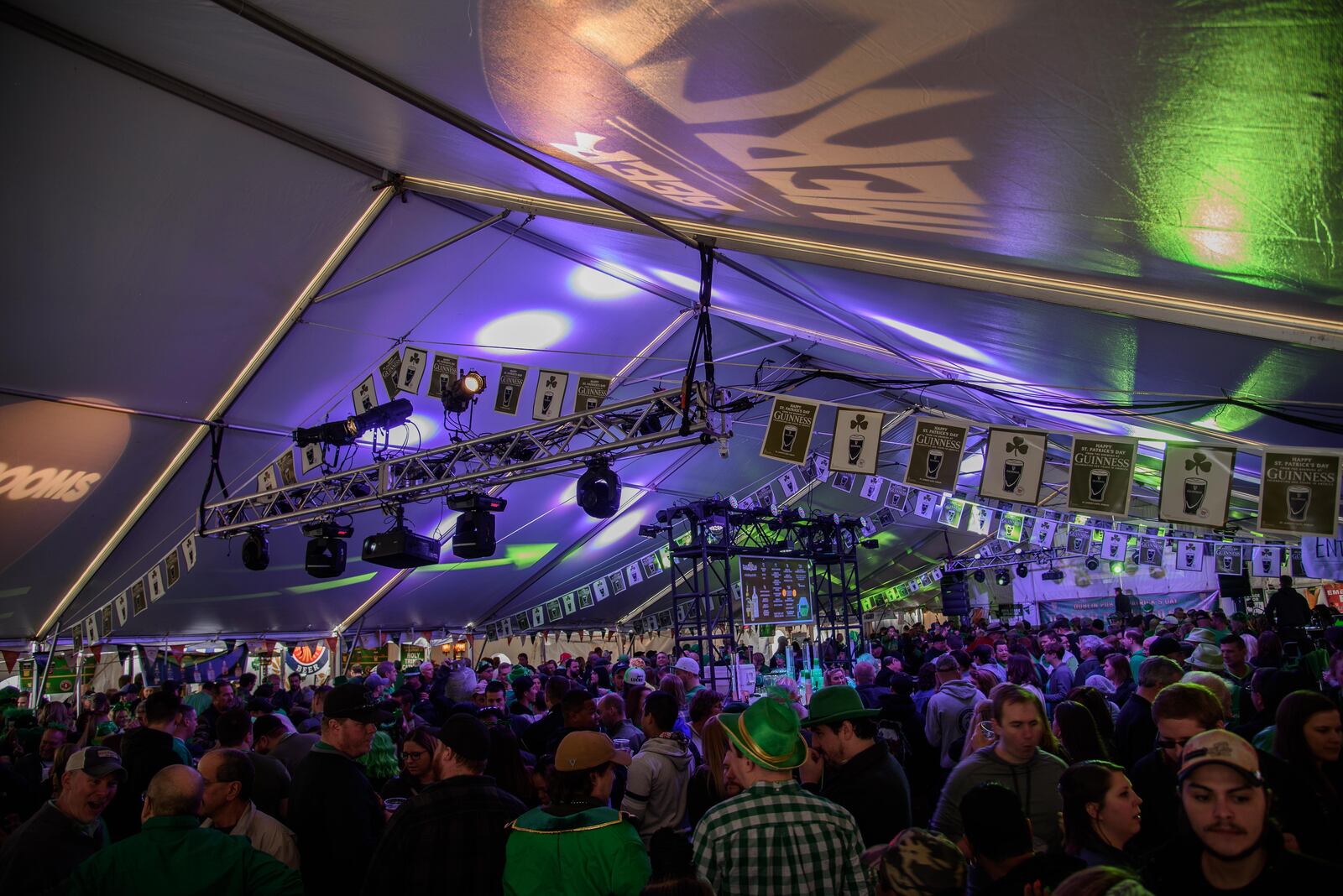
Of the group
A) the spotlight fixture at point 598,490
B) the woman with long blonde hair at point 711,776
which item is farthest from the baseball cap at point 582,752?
the spotlight fixture at point 598,490

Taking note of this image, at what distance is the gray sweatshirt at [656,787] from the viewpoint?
389cm

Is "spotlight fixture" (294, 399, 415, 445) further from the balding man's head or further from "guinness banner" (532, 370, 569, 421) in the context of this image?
the balding man's head

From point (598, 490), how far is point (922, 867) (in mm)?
6771

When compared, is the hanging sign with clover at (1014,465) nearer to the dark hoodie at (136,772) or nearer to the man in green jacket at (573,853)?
the man in green jacket at (573,853)

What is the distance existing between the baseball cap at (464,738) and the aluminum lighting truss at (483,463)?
14.4 ft

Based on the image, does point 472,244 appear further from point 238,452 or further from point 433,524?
point 433,524

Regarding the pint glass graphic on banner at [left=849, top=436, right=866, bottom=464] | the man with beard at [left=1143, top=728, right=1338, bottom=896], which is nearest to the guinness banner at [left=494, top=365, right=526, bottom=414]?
the pint glass graphic on banner at [left=849, top=436, right=866, bottom=464]

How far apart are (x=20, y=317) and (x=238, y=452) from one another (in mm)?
3579

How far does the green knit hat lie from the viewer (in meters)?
2.47

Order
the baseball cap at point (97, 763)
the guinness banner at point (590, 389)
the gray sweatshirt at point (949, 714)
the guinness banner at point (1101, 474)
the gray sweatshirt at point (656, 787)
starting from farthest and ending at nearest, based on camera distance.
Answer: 1. the guinness banner at point (590, 389)
2. the guinness banner at point (1101, 474)
3. the gray sweatshirt at point (949, 714)
4. the gray sweatshirt at point (656, 787)
5. the baseball cap at point (97, 763)

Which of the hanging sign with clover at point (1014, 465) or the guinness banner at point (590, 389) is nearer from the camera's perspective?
the hanging sign with clover at point (1014, 465)

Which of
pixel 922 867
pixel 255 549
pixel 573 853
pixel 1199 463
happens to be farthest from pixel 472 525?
pixel 922 867

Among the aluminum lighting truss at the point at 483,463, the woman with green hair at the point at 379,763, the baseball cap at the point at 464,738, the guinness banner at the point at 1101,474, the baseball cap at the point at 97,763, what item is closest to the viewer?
the baseball cap at the point at 464,738

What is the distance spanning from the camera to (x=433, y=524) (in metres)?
13.8
